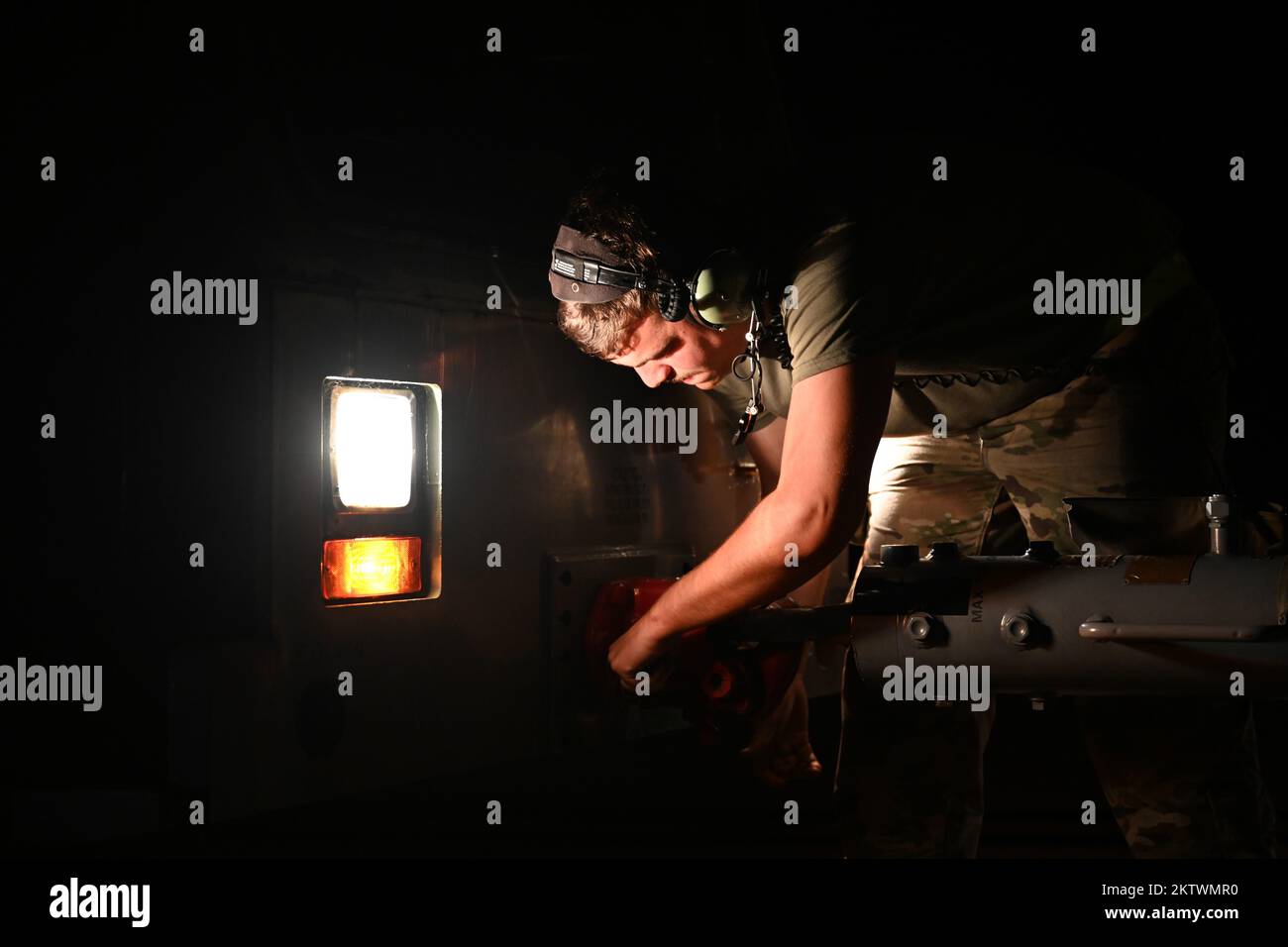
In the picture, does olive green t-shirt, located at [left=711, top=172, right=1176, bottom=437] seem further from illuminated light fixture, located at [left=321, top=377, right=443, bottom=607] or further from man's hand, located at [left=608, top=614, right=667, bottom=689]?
illuminated light fixture, located at [left=321, top=377, right=443, bottom=607]

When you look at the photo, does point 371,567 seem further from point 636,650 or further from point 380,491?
point 636,650

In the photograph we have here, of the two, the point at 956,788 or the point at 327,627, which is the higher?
the point at 327,627

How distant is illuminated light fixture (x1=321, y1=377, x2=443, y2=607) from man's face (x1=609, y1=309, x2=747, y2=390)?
1.62 ft

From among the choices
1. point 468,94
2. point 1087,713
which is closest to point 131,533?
point 468,94

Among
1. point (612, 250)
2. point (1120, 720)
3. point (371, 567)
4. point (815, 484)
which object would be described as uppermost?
point (612, 250)

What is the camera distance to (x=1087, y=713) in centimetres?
239

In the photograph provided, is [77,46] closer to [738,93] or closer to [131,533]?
[131,533]

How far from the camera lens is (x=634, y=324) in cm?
257

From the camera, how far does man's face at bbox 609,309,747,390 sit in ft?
8.49

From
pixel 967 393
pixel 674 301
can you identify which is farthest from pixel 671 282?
pixel 967 393

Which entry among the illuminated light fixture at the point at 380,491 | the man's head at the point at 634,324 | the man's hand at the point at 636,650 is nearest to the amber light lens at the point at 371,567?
the illuminated light fixture at the point at 380,491

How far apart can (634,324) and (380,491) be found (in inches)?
25.9

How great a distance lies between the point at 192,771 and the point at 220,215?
1.07 m

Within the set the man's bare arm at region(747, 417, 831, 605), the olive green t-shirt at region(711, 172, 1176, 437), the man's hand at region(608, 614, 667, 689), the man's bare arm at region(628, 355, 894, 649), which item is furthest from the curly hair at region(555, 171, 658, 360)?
the man's bare arm at region(747, 417, 831, 605)
